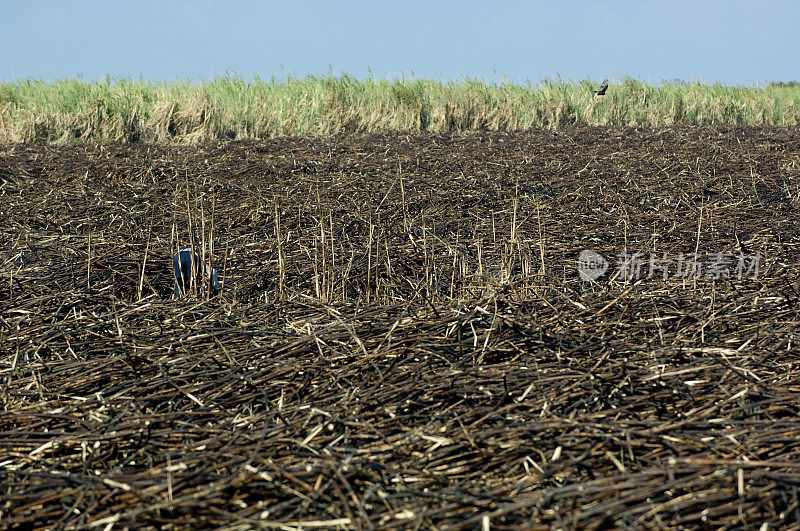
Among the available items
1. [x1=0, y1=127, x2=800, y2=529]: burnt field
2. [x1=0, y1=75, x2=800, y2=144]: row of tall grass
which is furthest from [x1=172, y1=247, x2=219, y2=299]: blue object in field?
[x1=0, y1=75, x2=800, y2=144]: row of tall grass

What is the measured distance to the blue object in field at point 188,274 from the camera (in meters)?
3.29

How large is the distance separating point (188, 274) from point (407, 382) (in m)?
1.71

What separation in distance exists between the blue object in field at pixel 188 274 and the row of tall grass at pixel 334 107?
7854 millimetres

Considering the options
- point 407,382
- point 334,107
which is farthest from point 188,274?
point 334,107

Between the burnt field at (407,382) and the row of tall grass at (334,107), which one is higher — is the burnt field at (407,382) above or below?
below

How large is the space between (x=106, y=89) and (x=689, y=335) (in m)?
11.3

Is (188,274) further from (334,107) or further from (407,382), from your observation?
(334,107)

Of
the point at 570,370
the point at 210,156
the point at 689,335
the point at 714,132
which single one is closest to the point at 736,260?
the point at 689,335

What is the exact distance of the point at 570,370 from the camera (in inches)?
86.3

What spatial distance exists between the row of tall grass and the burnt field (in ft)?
22.7

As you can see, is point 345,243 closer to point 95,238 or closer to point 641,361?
point 95,238

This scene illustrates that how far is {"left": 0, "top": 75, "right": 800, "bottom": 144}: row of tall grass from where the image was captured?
35.9 feet

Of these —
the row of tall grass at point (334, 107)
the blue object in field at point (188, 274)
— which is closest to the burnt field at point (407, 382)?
the blue object in field at point (188, 274)

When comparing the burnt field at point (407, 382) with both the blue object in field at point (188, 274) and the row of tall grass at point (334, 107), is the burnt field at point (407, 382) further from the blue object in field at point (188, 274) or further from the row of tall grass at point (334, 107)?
the row of tall grass at point (334, 107)
